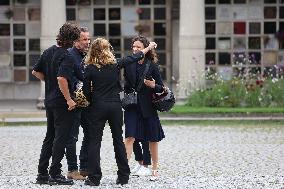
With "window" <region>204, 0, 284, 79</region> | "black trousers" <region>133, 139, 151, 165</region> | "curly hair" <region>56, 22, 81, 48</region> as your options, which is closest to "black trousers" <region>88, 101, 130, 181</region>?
"curly hair" <region>56, 22, 81, 48</region>

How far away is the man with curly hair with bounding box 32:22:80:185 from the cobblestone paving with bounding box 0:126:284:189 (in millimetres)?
300

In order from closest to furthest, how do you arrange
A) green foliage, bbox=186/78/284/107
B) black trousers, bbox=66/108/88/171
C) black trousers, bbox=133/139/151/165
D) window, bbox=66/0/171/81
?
black trousers, bbox=66/108/88/171 → black trousers, bbox=133/139/151/165 → green foliage, bbox=186/78/284/107 → window, bbox=66/0/171/81

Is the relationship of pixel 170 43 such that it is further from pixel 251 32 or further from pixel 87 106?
pixel 87 106

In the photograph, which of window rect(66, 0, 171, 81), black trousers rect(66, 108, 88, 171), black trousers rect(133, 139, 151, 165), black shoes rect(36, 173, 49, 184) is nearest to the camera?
black shoes rect(36, 173, 49, 184)

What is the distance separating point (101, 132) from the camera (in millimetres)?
12195

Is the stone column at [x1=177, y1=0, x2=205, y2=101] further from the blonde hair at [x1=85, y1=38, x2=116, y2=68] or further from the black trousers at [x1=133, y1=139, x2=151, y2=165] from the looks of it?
the blonde hair at [x1=85, y1=38, x2=116, y2=68]

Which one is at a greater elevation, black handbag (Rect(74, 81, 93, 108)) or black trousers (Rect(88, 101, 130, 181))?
black handbag (Rect(74, 81, 93, 108))

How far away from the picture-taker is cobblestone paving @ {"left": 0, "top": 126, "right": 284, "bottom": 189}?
12516mm

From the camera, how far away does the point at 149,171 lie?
13500mm

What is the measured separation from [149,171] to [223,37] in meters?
18.3

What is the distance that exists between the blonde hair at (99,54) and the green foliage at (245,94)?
49.1ft

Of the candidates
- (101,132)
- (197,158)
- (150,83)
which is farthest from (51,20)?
(101,132)

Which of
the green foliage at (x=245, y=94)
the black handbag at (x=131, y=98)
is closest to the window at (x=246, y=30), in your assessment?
the green foliage at (x=245, y=94)

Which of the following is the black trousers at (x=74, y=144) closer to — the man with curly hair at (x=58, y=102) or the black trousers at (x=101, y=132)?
the man with curly hair at (x=58, y=102)
